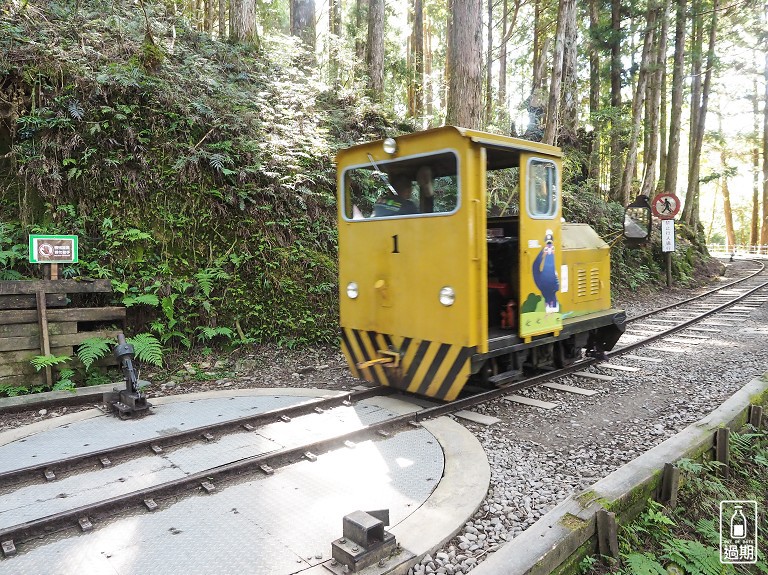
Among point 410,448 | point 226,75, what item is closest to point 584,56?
point 226,75

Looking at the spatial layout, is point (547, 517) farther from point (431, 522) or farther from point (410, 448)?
point (410, 448)

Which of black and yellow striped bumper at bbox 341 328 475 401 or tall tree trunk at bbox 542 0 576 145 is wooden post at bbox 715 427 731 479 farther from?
tall tree trunk at bbox 542 0 576 145

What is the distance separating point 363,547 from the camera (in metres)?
2.72

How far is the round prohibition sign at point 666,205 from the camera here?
14.2 metres

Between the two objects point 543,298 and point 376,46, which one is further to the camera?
point 376,46

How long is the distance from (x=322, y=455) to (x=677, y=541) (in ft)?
8.63

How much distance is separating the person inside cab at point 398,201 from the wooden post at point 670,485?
3204 millimetres

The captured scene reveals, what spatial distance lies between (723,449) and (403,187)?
12.7 feet

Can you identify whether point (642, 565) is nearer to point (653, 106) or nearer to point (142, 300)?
point (142, 300)

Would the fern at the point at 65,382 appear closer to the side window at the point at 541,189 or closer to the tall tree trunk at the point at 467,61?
the side window at the point at 541,189

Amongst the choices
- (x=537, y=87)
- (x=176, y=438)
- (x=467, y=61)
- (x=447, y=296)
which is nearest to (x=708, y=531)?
(x=447, y=296)

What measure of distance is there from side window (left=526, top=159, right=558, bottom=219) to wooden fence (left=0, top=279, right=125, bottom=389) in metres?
5.41

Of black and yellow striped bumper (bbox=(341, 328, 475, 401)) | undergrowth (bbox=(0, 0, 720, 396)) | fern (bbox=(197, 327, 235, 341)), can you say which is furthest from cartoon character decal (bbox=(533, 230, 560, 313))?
fern (bbox=(197, 327, 235, 341))

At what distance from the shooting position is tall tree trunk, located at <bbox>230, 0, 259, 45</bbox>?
13.8 metres
